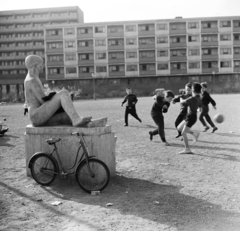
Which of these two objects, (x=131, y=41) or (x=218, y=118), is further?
(x=131, y=41)

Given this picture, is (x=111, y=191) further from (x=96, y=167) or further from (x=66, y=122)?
(x=66, y=122)

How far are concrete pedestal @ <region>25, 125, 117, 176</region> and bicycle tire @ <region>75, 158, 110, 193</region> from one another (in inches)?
19.1

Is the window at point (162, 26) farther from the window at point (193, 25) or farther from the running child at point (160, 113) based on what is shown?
the running child at point (160, 113)

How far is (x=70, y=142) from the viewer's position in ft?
19.8

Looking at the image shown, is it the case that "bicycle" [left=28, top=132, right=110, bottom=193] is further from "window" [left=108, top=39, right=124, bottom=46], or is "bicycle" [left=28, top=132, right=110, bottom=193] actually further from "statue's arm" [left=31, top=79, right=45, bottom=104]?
"window" [left=108, top=39, right=124, bottom=46]

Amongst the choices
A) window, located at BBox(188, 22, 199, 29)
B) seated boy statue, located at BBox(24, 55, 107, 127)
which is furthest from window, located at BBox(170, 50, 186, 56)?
seated boy statue, located at BBox(24, 55, 107, 127)

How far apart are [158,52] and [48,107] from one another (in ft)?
209

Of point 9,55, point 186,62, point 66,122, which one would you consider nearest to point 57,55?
point 9,55

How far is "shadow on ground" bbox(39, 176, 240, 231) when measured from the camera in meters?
4.09

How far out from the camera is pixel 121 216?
14.2 feet

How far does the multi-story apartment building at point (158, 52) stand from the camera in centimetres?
6756

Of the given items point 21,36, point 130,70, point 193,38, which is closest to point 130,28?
point 130,70

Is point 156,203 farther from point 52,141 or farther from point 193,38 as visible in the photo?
point 193,38

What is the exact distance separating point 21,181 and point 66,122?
4.22ft
